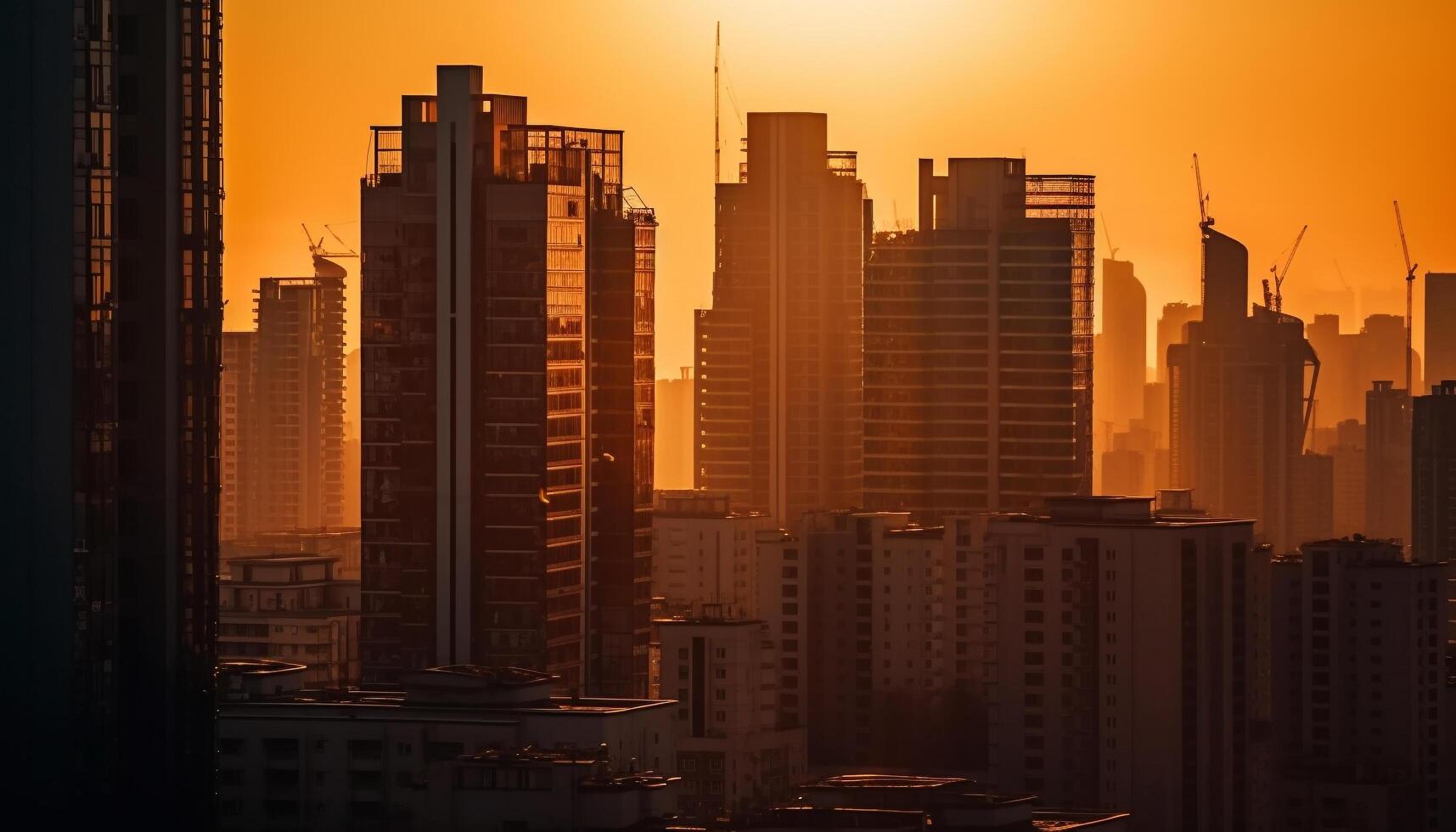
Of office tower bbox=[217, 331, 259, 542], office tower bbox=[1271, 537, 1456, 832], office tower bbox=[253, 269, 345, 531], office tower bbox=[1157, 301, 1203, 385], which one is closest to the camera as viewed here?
office tower bbox=[1271, 537, 1456, 832]

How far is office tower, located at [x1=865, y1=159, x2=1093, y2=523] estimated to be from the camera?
3191 inches

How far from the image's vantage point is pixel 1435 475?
86.0 meters

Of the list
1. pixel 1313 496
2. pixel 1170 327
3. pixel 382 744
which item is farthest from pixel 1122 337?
pixel 382 744

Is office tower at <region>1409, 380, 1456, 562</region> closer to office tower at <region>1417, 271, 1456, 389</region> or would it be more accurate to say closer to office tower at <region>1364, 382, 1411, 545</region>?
office tower at <region>1364, 382, 1411, 545</region>

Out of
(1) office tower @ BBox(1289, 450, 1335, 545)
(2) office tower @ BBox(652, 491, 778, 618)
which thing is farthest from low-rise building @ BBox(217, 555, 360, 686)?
(1) office tower @ BBox(1289, 450, 1335, 545)

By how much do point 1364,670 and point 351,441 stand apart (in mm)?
41633

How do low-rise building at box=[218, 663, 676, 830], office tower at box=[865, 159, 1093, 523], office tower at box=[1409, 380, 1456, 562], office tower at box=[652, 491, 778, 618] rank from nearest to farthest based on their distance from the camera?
low-rise building at box=[218, 663, 676, 830], office tower at box=[652, 491, 778, 618], office tower at box=[865, 159, 1093, 523], office tower at box=[1409, 380, 1456, 562]

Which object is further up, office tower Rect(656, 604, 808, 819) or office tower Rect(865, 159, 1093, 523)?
office tower Rect(865, 159, 1093, 523)

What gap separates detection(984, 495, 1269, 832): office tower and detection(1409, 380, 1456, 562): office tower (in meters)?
30.8

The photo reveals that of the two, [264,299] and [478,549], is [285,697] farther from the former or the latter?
[264,299]

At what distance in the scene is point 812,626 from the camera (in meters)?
66.0

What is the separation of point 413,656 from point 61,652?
727 inches

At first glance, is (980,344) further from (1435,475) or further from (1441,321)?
(1441,321)

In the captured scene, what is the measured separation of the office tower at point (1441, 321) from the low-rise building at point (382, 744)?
7666 cm
